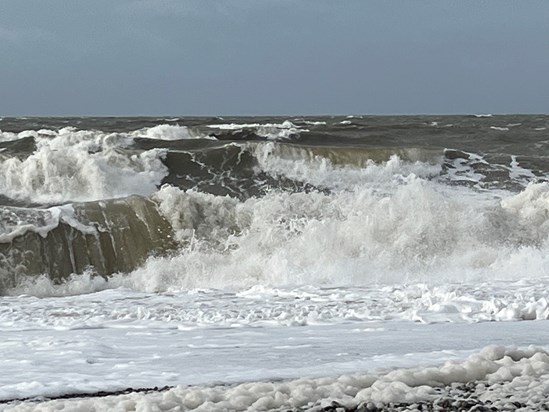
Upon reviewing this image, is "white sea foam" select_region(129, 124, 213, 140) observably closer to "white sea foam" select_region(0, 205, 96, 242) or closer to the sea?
the sea

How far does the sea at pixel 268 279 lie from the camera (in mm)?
4281

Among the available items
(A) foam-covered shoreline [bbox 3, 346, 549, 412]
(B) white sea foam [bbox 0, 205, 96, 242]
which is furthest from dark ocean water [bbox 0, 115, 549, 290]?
(A) foam-covered shoreline [bbox 3, 346, 549, 412]

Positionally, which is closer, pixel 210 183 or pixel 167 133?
pixel 210 183

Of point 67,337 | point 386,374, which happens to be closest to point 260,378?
point 386,374

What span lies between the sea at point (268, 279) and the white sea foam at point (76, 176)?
0.05 meters

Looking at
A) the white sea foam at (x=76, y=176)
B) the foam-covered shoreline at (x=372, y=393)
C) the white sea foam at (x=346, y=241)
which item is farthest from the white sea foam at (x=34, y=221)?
the foam-covered shoreline at (x=372, y=393)

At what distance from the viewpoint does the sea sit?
14.0 ft

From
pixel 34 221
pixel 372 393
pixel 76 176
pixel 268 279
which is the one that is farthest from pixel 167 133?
pixel 372 393

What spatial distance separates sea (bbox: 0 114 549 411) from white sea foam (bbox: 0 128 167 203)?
5 cm

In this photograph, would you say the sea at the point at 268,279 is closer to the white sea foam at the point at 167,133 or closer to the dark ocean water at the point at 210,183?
the dark ocean water at the point at 210,183

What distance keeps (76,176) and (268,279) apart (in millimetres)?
7620

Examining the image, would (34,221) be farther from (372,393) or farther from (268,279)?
(372,393)

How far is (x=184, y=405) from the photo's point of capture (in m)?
3.78

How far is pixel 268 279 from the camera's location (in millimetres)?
9648
